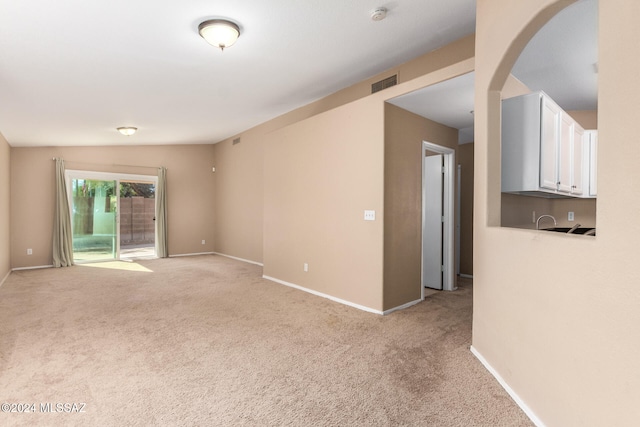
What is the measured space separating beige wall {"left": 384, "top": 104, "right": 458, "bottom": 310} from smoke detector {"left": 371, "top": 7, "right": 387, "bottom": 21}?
102cm

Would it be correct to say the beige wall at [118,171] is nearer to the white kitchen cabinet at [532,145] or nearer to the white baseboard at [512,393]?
the white kitchen cabinet at [532,145]

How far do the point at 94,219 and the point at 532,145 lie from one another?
8087 mm

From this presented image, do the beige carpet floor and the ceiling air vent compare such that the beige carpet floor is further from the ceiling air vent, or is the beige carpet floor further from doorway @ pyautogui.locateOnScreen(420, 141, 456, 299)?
the ceiling air vent

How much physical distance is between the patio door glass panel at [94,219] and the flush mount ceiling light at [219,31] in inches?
234

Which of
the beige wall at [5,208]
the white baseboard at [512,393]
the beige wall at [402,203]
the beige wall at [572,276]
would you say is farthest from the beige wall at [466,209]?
the beige wall at [5,208]

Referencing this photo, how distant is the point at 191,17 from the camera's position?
2754mm

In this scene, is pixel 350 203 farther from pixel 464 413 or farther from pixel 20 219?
pixel 20 219

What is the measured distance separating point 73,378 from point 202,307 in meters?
1.74

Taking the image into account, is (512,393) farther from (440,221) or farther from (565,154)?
(440,221)

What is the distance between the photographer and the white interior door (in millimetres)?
Result: 5027

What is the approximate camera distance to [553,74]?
144 inches

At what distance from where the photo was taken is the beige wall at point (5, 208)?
559 centimetres

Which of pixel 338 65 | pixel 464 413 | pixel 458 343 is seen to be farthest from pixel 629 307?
pixel 338 65

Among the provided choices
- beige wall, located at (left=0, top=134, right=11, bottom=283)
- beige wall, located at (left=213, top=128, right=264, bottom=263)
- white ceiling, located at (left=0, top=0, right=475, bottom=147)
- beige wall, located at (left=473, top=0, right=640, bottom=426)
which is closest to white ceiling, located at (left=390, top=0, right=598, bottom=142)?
white ceiling, located at (left=0, top=0, right=475, bottom=147)
